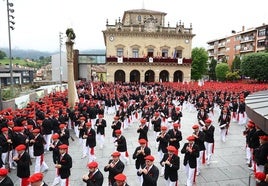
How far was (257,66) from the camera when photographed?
47.1 meters

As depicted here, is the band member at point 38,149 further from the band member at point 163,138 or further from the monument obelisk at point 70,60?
the monument obelisk at point 70,60

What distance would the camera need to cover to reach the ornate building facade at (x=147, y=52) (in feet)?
154

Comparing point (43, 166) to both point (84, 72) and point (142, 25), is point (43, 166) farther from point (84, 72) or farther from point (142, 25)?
point (84, 72)

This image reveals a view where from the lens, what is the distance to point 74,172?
913 cm

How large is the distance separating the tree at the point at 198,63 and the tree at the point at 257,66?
15176 mm

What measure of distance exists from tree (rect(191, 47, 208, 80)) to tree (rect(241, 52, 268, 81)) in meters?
15.2

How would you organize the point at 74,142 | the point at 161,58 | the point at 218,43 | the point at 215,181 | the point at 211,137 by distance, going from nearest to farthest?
the point at 215,181, the point at 211,137, the point at 74,142, the point at 161,58, the point at 218,43

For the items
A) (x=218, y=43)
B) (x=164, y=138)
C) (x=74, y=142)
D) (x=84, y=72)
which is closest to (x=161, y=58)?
(x=84, y=72)

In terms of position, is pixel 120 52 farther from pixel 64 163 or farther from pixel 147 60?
pixel 64 163

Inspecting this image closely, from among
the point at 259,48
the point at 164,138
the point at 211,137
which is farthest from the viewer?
the point at 259,48

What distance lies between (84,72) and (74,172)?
Answer: 49.4 metres

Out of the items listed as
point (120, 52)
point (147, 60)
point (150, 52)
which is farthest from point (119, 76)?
point (150, 52)

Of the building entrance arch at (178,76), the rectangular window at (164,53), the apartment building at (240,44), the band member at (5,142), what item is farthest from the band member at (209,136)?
the apartment building at (240,44)

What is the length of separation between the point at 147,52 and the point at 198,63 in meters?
21.1
